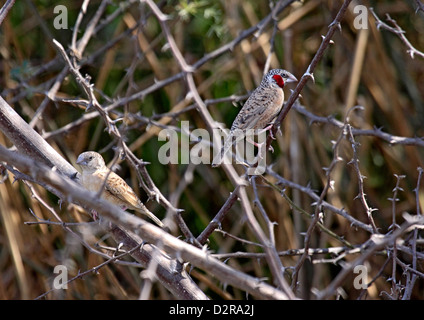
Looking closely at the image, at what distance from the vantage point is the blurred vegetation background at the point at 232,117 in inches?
165

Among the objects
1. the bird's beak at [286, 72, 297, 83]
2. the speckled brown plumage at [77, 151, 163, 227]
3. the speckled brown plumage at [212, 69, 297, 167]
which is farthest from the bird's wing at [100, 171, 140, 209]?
the bird's beak at [286, 72, 297, 83]

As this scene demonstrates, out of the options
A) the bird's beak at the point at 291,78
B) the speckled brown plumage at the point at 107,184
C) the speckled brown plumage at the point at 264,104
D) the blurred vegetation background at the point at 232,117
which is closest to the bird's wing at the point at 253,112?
the speckled brown plumage at the point at 264,104

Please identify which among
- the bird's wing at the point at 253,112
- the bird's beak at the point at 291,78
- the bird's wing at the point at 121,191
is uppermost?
the bird's beak at the point at 291,78

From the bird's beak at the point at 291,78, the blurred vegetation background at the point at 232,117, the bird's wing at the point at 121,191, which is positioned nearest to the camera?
the bird's wing at the point at 121,191

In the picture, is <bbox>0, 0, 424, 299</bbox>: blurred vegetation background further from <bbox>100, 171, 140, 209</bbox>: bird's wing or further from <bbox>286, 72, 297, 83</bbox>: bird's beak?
<bbox>100, 171, 140, 209</bbox>: bird's wing

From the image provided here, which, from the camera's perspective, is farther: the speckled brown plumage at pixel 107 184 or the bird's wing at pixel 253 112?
the bird's wing at pixel 253 112

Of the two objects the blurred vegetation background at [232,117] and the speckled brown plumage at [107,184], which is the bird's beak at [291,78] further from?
the speckled brown plumage at [107,184]

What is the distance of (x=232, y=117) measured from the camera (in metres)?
4.81

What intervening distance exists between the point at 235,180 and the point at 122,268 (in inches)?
121

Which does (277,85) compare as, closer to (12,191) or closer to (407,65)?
(407,65)

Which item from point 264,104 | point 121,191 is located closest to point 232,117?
point 264,104

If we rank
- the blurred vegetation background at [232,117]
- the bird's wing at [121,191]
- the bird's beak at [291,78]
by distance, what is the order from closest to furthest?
the bird's wing at [121,191] → the bird's beak at [291,78] → the blurred vegetation background at [232,117]

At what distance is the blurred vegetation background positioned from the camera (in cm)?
420

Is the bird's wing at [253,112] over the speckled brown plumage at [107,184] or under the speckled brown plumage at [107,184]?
over
